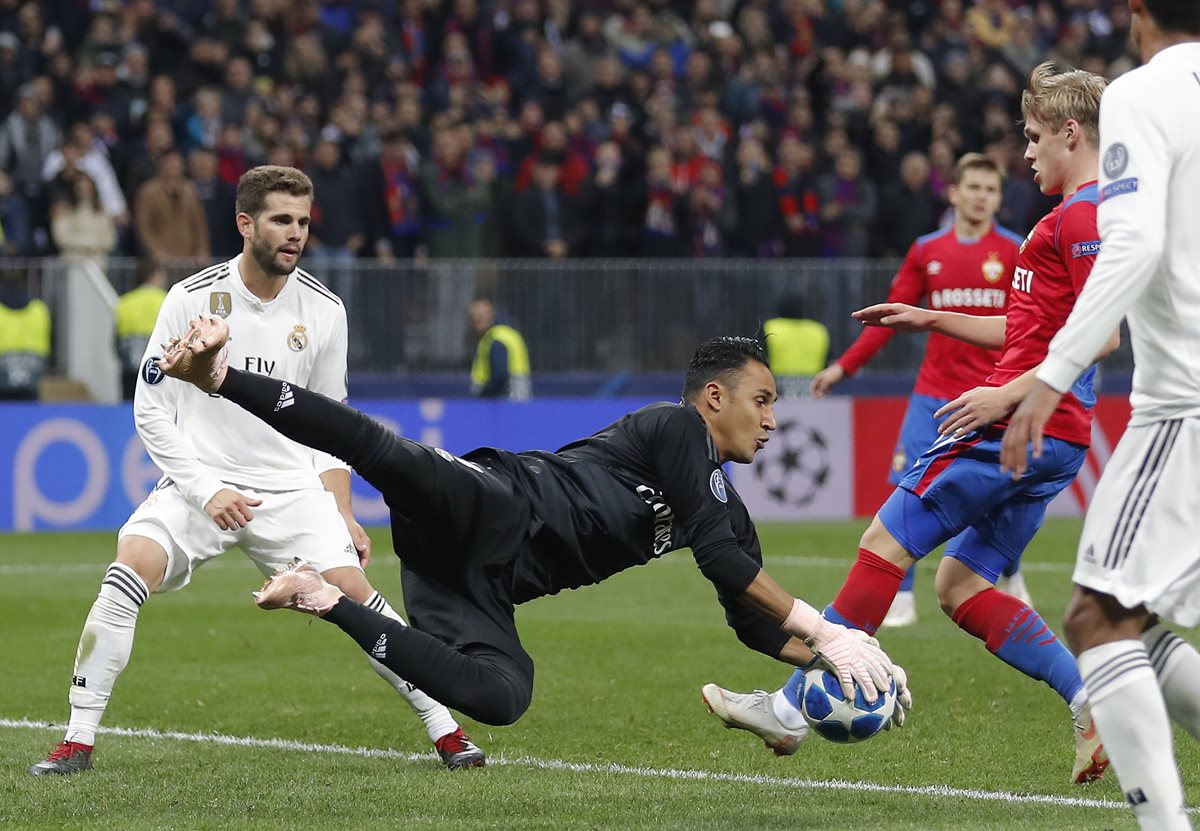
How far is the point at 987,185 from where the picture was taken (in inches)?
414

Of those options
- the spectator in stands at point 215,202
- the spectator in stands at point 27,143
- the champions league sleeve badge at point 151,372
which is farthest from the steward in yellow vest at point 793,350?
the champions league sleeve badge at point 151,372

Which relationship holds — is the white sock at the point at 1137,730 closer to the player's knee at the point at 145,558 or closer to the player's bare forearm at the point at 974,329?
the player's bare forearm at the point at 974,329

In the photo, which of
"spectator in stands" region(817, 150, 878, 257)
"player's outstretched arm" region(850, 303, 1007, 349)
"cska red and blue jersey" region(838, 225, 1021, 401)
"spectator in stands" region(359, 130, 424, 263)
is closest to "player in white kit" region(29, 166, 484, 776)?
"player's outstretched arm" region(850, 303, 1007, 349)

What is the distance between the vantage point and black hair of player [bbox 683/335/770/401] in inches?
244

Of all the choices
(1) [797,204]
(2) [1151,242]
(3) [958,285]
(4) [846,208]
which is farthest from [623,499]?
(4) [846,208]

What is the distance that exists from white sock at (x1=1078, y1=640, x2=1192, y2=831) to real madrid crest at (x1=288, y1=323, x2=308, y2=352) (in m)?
3.63

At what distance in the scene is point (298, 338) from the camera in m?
7.26

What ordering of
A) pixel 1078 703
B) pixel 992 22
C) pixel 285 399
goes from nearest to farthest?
pixel 285 399 → pixel 1078 703 → pixel 992 22

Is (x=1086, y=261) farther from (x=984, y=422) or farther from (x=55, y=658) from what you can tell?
(x=55, y=658)

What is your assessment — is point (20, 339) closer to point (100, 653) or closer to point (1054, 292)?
point (100, 653)

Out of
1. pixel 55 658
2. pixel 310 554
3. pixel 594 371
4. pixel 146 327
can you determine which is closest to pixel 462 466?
pixel 310 554

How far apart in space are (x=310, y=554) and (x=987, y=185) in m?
5.09

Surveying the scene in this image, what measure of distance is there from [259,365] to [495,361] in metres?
11.0

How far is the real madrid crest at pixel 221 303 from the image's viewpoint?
7211 mm
